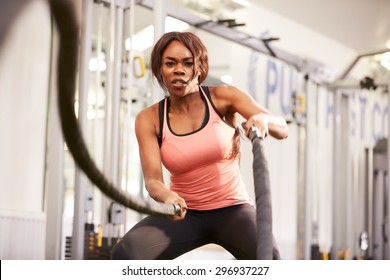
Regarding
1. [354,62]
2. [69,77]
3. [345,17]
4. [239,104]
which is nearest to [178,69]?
[239,104]

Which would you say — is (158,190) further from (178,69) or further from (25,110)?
(25,110)

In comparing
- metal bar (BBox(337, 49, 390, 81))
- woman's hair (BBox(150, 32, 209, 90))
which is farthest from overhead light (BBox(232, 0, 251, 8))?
woman's hair (BBox(150, 32, 209, 90))

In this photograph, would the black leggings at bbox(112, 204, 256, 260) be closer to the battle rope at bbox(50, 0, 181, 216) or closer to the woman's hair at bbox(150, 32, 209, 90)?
the woman's hair at bbox(150, 32, 209, 90)

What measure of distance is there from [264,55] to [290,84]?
25 cm

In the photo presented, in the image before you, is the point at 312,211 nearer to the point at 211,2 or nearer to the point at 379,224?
the point at 379,224

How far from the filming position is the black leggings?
1338 millimetres

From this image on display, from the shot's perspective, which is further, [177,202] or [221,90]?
[221,90]

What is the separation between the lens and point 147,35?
2281mm

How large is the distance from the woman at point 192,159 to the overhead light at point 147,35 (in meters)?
0.58

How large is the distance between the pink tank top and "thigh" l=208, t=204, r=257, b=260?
0.15ft

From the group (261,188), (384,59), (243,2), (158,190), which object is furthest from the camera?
(384,59)

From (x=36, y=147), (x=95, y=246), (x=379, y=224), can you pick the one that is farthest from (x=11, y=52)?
(x=379, y=224)

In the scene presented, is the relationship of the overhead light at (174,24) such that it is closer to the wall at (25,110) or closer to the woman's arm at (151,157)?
the wall at (25,110)

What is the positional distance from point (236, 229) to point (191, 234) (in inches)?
3.9
